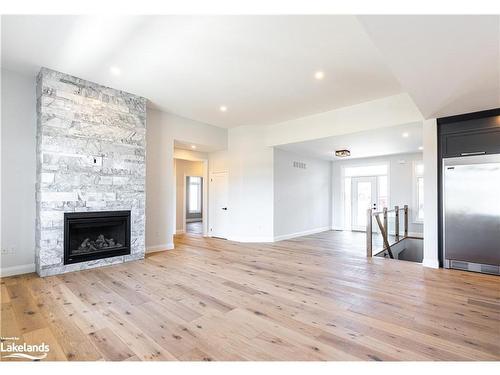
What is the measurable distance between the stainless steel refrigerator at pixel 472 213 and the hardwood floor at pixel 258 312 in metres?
0.29

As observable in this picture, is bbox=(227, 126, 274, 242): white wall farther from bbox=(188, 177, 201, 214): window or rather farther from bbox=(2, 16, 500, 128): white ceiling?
bbox=(188, 177, 201, 214): window

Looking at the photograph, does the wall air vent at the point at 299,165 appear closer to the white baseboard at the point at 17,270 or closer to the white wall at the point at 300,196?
the white wall at the point at 300,196

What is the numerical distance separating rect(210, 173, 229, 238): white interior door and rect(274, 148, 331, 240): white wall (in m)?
1.54

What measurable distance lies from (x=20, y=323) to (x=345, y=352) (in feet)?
9.69

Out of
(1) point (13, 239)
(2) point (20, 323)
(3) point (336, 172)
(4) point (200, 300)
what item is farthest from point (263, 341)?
(3) point (336, 172)

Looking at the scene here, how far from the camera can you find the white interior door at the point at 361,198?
8.74 metres

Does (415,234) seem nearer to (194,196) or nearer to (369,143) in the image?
(369,143)

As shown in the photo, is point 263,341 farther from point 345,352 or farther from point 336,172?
point 336,172

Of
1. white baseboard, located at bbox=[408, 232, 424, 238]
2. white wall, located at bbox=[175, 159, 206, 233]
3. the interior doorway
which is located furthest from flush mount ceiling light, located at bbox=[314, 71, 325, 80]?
white baseboard, located at bbox=[408, 232, 424, 238]

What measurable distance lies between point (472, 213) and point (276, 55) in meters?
3.92

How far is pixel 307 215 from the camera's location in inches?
321

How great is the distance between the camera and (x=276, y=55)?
3.39 meters
